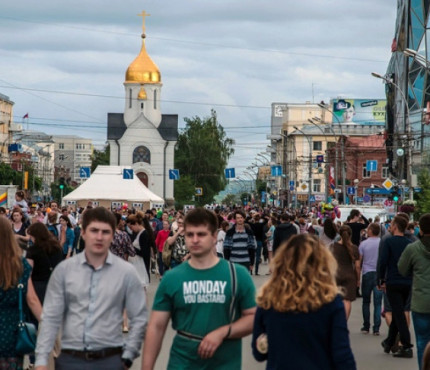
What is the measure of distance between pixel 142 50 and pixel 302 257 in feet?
439

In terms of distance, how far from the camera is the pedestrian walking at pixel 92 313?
6.95 m

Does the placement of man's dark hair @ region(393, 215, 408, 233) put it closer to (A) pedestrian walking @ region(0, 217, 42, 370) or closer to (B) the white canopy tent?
(A) pedestrian walking @ region(0, 217, 42, 370)

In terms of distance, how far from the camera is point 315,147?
522ft

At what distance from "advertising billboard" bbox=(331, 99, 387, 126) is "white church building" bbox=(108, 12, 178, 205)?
2436cm

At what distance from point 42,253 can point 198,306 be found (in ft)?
17.2

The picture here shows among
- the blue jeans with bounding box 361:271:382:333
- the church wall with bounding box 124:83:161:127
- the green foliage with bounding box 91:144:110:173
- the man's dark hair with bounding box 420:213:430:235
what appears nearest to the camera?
the man's dark hair with bounding box 420:213:430:235

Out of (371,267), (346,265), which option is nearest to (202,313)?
(346,265)

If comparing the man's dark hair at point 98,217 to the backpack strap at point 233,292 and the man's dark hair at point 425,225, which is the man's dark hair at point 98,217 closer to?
the backpack strap at point 233,292

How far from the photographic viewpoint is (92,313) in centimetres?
696

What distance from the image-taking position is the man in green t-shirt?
268 inches

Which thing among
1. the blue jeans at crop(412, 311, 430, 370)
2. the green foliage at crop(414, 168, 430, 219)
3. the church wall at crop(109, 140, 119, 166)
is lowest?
the blue jeans at crop(412, 311, 430, 370)

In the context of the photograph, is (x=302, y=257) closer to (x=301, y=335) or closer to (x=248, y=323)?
(x=301, y=335)

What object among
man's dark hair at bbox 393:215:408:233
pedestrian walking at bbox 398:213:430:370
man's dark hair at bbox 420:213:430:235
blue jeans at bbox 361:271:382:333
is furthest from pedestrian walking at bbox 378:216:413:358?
blue jeans at bbox 361:271:382:333

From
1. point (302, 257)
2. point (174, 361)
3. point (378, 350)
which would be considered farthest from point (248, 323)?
point (378, 350)
